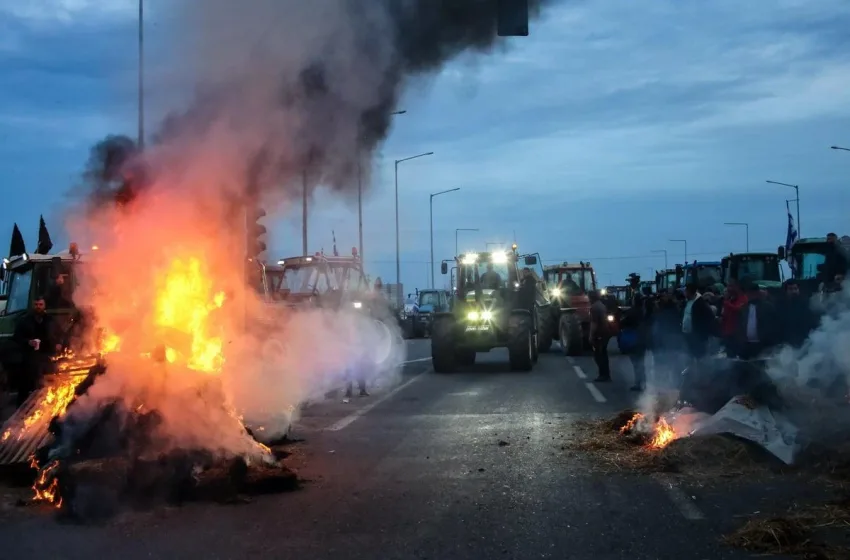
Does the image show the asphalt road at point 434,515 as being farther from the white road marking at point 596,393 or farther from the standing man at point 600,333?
the standing man at point 600,333

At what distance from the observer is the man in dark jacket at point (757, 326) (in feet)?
39.8

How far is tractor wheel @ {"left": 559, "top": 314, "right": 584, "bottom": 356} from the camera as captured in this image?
26.0 metres

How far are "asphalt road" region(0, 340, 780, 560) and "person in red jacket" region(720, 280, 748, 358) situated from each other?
328 cm

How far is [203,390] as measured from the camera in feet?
28.7

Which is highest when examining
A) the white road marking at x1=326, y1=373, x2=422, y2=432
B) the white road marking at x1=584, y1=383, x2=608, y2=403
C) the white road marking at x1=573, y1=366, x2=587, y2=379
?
the white road marking at x1=573, y1=366, x2=587, y2=379

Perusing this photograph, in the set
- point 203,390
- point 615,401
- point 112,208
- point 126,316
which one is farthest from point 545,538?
point 615,401

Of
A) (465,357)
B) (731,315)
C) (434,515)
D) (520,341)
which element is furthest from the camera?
(465,357)

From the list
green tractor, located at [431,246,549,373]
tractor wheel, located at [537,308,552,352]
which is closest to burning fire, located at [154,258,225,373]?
green tractor, located at [431,246,549,373]

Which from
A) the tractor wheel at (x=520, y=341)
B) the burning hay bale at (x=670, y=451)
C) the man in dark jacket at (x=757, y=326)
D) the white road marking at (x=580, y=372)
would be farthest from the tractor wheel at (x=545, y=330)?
the burning hay bale at (x=670, y=451)

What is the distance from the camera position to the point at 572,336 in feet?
85.5

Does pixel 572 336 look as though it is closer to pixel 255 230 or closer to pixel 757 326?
pixel 757 326

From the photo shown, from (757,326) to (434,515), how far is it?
6.87 meters

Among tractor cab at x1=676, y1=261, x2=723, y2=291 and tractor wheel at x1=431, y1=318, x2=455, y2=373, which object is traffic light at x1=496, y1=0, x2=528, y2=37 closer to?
tractor wheel at x1=431, y1=318, x2=455, y2=373

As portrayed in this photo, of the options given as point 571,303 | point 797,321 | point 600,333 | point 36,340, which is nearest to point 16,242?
point 36,340
